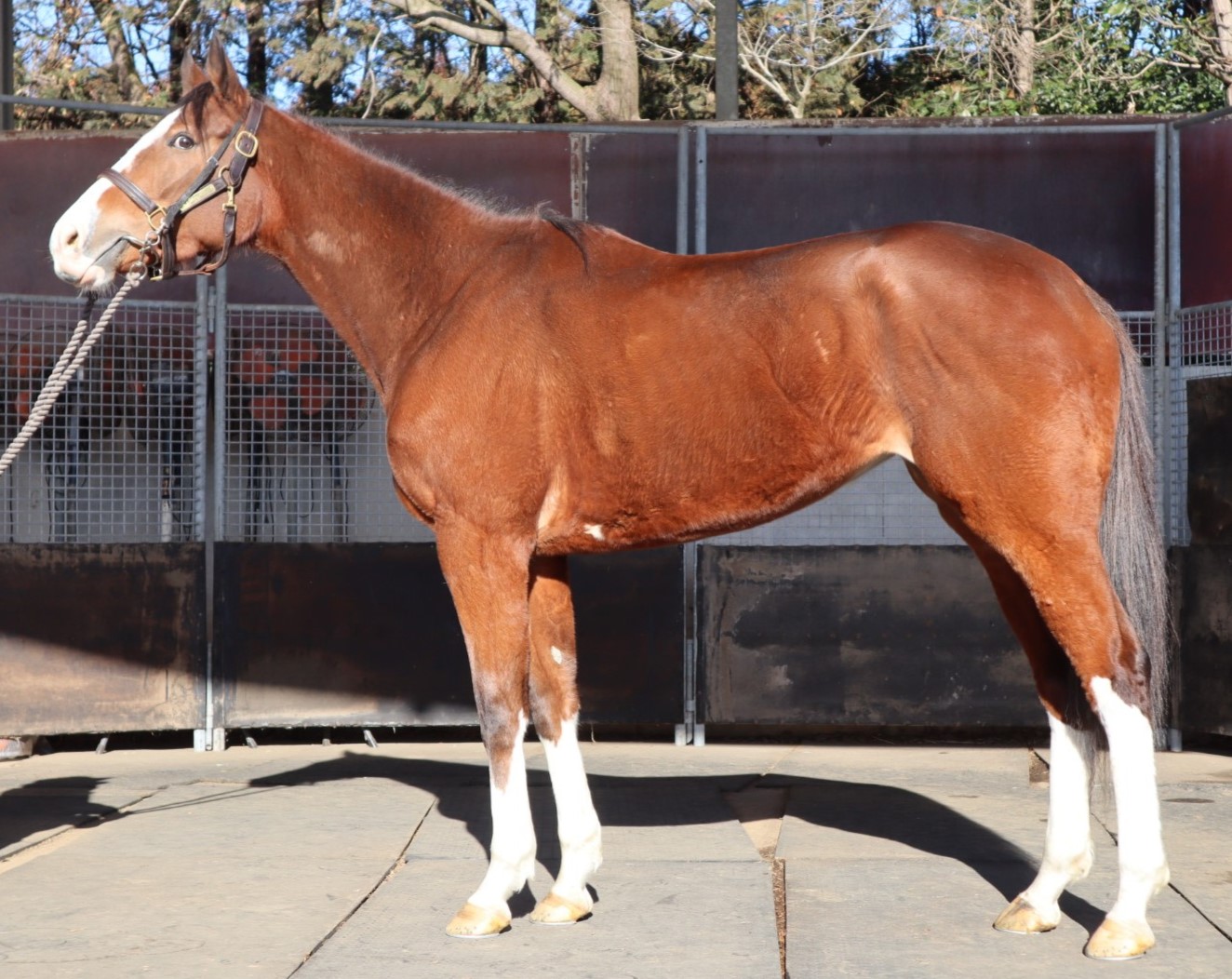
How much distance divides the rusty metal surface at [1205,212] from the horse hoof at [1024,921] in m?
4.25

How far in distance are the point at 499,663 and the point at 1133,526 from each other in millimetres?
1745

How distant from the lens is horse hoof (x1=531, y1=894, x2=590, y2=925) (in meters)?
3.78

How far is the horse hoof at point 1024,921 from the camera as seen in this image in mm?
3645

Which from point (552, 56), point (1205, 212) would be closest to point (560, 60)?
point (552, 56)

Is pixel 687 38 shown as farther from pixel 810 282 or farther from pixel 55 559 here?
pixel 810 282

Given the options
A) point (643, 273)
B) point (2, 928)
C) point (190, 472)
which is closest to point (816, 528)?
point (190, 472)

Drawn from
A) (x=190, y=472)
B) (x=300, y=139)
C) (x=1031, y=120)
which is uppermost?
(x=1031, y=120)

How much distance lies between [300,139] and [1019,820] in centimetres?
350

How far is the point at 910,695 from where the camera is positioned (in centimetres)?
695

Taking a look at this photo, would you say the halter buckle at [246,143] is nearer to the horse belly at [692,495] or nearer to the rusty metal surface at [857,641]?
the horse belly at [692,495]

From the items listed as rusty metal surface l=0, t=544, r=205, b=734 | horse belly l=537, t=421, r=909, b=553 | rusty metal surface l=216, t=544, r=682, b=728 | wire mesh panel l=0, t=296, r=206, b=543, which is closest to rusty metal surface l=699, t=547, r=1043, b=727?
rusty metal surface l=216, t=544, r=682, b=728

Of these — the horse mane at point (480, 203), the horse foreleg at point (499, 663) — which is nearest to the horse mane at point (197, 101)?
the horse mane at point (480, 203)

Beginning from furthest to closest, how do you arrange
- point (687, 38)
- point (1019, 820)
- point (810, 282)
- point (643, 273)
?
point (687, 38) → point (1019, 820) → point (643, 273) → point (810, 282)

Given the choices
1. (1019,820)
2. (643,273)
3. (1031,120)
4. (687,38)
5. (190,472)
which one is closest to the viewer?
(643,273)
